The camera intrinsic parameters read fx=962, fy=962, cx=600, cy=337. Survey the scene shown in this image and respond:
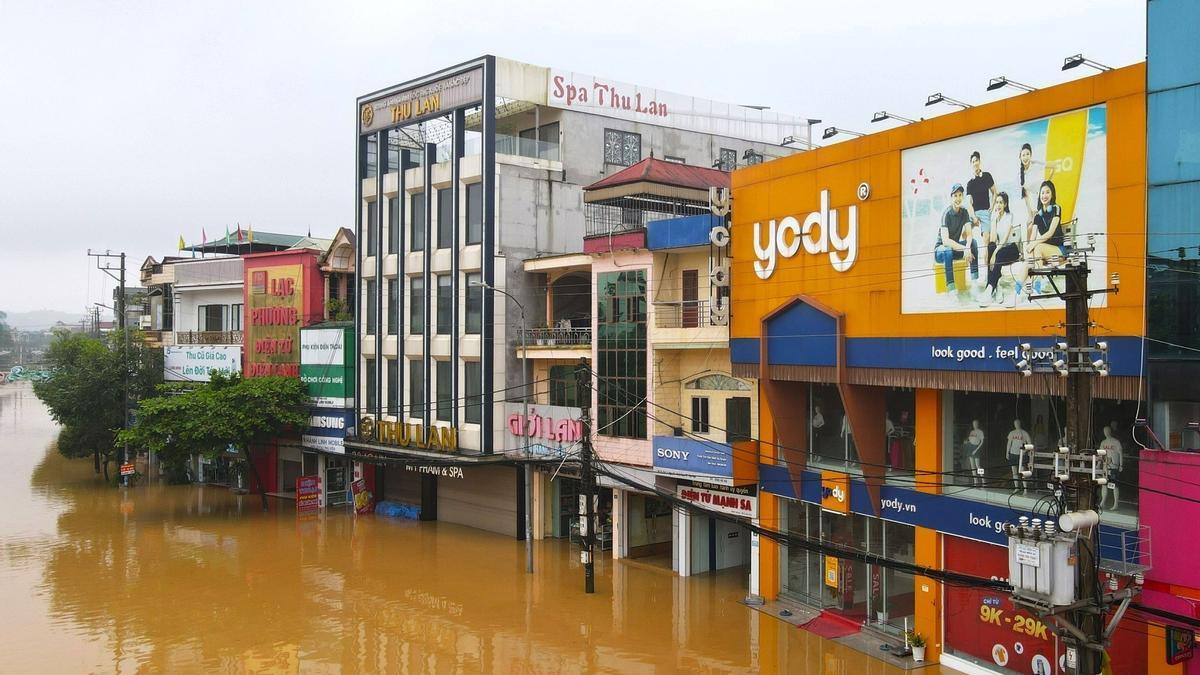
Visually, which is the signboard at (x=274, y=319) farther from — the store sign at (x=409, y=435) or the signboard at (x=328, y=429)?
the store sign at (x=409, y=435)

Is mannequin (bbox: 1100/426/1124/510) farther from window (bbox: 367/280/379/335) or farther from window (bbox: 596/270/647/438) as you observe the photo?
window (bbox: 367/280/379/335)

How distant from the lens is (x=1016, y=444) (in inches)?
824

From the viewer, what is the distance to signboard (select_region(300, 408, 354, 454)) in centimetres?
4381

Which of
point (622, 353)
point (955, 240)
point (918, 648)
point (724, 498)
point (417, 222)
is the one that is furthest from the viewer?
point (417, 222)

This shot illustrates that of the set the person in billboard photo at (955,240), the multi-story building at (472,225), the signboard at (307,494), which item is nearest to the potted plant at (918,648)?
the person in billboard photo at (955,240)

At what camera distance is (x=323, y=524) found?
136ft

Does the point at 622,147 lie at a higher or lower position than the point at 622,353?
higher

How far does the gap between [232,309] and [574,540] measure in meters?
26.3

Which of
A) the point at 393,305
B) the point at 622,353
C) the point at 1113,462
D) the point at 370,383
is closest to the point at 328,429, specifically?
the point at 370,383

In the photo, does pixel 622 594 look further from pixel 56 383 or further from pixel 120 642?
pixel 56 383

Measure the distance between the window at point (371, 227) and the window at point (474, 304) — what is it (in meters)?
7.47

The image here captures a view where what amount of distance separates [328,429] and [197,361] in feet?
40.8

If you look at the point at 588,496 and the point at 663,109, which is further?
the point at 663,109

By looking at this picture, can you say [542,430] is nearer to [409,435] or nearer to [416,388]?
[409,435]
